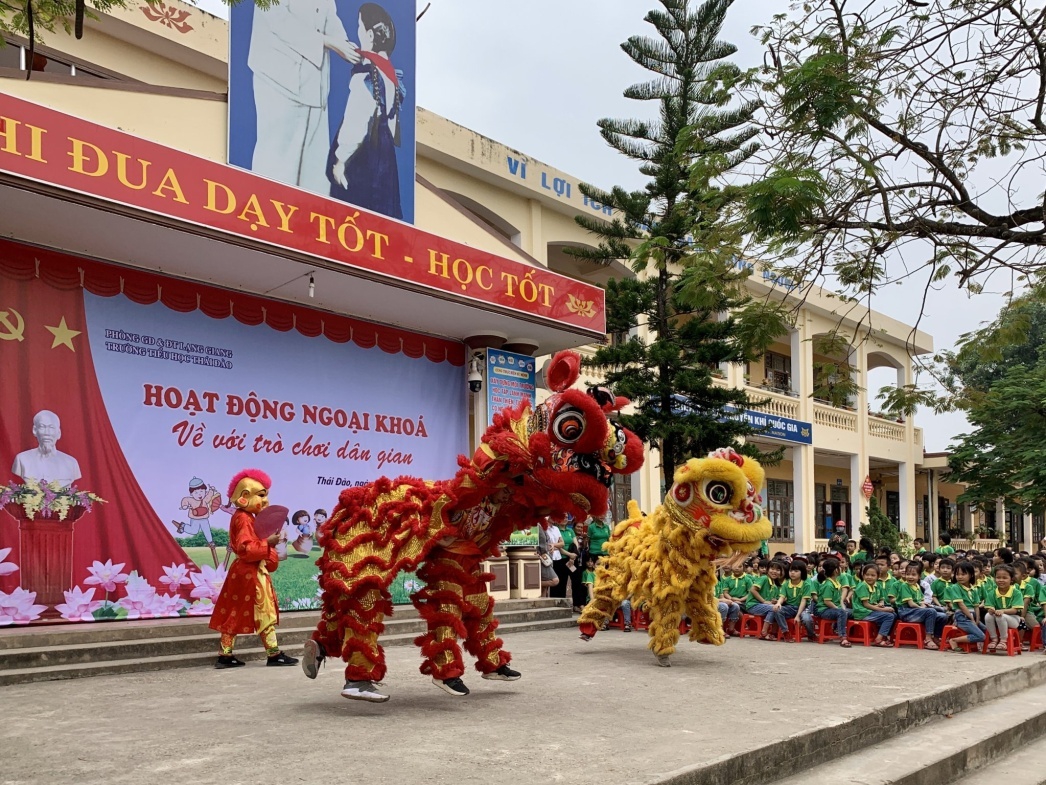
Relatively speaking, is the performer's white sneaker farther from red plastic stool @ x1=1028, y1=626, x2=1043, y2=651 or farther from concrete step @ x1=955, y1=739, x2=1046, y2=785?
red plastic stool @ x1=1028, y1=626, x2=1043, y2=651

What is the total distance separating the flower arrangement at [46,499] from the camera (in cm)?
777

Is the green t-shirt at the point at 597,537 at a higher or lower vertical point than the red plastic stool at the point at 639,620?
higher

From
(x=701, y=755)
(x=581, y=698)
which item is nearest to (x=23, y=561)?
(x=581, y=698)

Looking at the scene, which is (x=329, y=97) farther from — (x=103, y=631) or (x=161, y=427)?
(x=103, y=631)

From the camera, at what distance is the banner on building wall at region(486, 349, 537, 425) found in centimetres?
1156

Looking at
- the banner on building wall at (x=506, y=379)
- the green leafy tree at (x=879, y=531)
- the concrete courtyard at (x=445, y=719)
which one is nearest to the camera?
the concrete courtyard at (x=445, y=719)

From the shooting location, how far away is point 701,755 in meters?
4.48

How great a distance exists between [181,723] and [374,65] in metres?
7.41

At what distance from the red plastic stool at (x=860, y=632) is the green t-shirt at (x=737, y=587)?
1113 mm

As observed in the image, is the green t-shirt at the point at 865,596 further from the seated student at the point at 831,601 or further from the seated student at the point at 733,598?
the seated student at the point at 733,598

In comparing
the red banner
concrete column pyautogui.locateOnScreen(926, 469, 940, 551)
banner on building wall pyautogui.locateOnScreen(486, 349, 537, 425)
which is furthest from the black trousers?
concrete column pyautogui.locateOnScreen(926, 469, 940, 551)

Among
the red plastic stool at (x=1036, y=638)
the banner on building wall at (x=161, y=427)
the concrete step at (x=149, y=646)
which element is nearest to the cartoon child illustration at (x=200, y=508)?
the banner on building wall at (x=161, y=427)

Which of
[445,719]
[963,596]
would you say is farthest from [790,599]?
[445,719]

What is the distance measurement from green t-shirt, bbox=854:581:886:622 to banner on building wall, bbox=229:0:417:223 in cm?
624
